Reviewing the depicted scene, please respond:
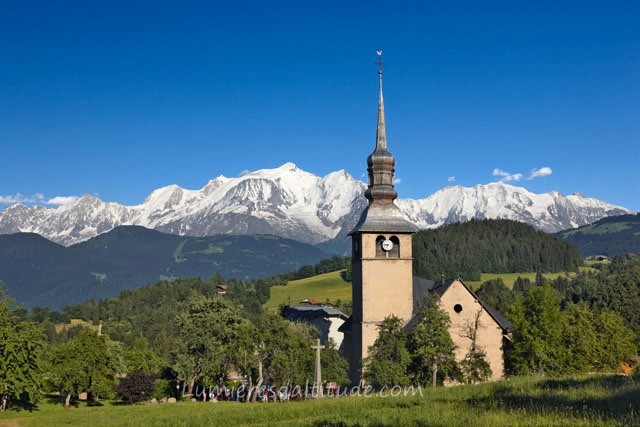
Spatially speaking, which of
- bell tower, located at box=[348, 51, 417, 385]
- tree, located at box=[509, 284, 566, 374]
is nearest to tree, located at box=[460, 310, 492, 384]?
tree, located at box=[509, 284, 566, 374]

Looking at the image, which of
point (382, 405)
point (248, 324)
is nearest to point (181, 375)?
point (248, 324)

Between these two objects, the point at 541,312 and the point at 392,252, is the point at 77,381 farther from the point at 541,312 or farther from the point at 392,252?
the point at 541,312

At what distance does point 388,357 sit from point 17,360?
28.0 metres

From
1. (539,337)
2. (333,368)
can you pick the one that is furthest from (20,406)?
(539,337)

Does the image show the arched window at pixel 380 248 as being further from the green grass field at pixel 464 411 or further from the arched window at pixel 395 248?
the green grass field at pixel 464 411

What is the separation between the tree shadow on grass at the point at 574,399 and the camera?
2038 centimetres

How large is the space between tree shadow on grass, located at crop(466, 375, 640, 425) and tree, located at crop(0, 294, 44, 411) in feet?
114

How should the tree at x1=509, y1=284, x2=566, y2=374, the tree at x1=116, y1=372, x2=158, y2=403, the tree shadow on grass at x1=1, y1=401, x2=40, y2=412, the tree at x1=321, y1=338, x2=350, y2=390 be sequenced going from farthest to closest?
1. the tree at x1=116, y1=372, x2=158, y2=403
2. the tree at x1=509, y1=284, x2=566, y2=374
3. the tree at x1=321, y1=338, x2=350, y2=390
4. the tree shadow on grass at x1=1, y1=401, x2=40, y2=412

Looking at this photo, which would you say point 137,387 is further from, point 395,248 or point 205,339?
point 395,248

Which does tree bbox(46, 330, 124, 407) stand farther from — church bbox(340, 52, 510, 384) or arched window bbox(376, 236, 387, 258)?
arched window bbox(376, 236, 387, 258)

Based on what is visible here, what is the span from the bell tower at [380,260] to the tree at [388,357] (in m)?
3.71

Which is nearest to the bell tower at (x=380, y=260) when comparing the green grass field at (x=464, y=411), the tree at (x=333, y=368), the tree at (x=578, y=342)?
the tree at (x=333, y=368)

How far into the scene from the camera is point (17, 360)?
157 feet

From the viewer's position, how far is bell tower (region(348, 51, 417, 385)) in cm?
5516
